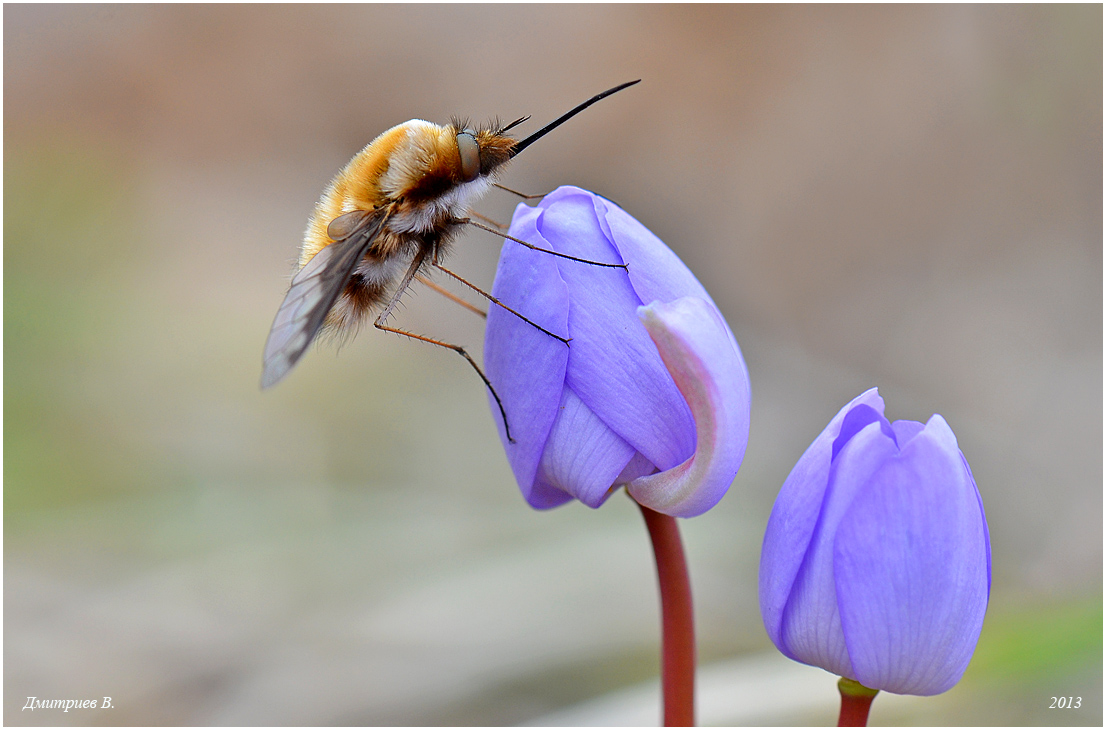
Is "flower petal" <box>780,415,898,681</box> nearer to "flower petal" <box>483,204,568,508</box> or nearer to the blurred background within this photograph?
→ "flower petal" <box>483,204,568,508</box>

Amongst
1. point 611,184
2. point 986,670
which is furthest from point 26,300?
point 986,670

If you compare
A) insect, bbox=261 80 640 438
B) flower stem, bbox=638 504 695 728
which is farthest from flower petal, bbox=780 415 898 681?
insect, bbox=261 80 640 438

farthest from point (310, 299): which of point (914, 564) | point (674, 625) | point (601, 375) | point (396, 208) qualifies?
point (914, 564)

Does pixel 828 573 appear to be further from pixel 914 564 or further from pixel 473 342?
pixel 473 342

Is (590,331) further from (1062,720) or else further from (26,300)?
(26,300)

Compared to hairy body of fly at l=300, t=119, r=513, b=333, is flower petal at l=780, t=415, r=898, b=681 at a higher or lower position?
lower

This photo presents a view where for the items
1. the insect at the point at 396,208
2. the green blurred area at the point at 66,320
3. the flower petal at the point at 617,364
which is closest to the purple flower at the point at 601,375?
the flower petal at the point at 617,364
